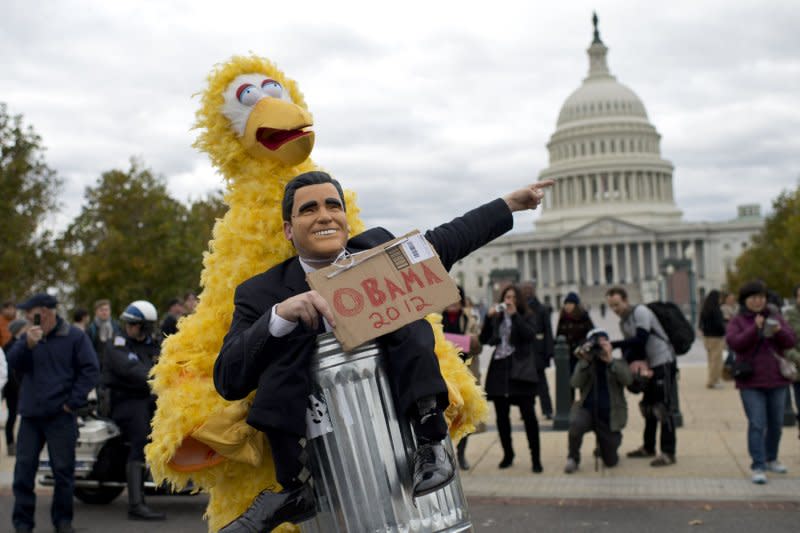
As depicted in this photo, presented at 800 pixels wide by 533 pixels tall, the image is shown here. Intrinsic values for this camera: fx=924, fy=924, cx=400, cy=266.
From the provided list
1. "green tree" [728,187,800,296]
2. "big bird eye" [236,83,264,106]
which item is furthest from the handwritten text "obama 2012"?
"green tree" [728,187,800,296]

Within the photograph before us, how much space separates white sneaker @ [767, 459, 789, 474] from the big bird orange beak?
21.5ft

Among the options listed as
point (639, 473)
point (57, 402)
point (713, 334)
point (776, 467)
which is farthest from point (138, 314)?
point (713, 334)

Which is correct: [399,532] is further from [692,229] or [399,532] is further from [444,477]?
[692,229]

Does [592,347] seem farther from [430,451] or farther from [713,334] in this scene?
[713,334]

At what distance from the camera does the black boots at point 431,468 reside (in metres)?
2.79

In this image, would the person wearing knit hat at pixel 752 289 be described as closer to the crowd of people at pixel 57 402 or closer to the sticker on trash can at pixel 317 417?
the crowd of people at pixel 57 402

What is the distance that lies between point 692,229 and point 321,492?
118138 millimetres

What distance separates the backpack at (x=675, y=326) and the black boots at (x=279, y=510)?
6.89m

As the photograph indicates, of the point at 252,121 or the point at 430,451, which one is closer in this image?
the point at 430,451

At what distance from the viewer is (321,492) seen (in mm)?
2891

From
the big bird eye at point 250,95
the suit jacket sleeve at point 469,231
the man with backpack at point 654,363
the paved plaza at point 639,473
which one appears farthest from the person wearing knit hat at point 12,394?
the suit jacket sleeve at point 469,231

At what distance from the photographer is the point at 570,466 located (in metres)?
9.12

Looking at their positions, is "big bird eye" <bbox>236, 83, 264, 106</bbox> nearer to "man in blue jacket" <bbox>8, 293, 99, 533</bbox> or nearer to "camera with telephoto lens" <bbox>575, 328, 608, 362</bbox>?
"man in blue jacket" <bbox>8, 293, 99, 533</bbox>

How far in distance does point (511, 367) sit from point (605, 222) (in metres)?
110
